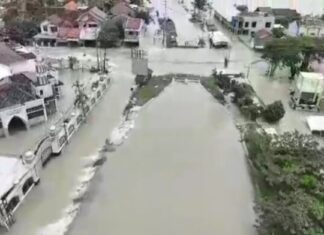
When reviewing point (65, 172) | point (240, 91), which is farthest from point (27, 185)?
point (240, 91)

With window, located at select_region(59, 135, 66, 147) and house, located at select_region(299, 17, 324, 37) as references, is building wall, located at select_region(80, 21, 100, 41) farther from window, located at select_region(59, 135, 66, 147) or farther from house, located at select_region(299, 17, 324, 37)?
house, located at select_region(299, 17, 324, 37)

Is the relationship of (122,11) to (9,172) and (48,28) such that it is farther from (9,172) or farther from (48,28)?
(9,172)

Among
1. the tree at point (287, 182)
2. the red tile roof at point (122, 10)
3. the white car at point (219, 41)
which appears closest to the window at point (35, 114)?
the tree at point (287, 182)

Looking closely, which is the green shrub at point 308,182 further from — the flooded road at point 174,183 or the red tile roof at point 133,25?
the red tile roof at point 133,25

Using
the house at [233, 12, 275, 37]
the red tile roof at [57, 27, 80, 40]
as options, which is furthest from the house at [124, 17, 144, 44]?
the house at [233, 12, 275, 37]

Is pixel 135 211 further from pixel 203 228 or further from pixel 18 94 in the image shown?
pixel 18 94

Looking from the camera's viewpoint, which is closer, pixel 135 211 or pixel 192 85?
pixel 135 211

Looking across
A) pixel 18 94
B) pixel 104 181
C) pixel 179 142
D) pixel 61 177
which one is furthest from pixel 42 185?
pixel 179 142

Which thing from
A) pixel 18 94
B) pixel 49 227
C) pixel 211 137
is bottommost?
pixel 49 227
